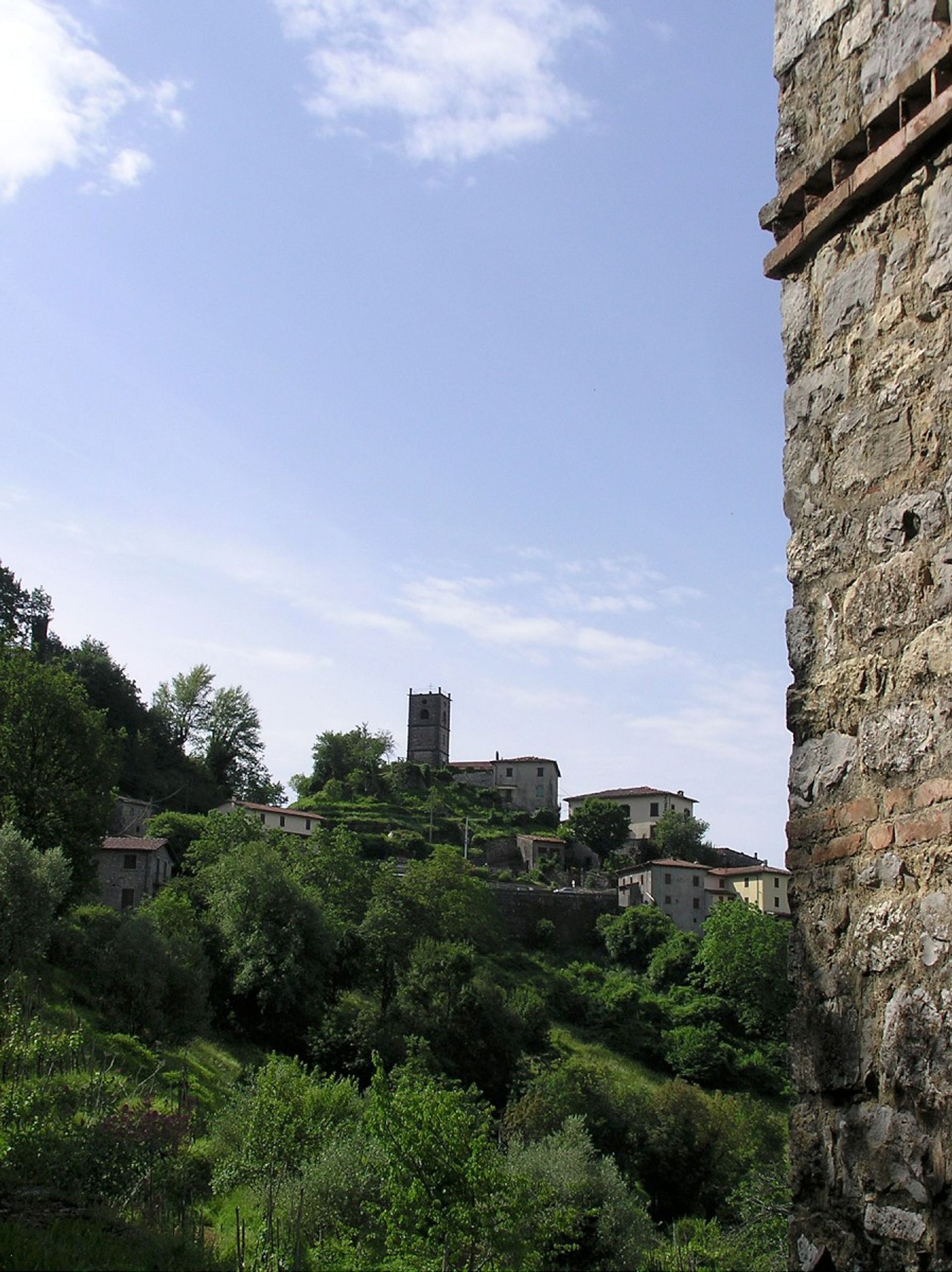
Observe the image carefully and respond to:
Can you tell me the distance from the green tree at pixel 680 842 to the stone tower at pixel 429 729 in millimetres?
23929

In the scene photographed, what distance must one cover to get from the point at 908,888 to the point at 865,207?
1.91 m

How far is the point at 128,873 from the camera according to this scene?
44688mm

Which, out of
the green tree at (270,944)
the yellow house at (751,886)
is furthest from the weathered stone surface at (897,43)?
the yellow house at (751,886)

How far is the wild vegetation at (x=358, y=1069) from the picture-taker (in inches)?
571

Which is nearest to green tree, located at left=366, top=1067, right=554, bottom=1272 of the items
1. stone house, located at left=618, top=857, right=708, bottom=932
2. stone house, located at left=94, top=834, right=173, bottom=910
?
stone house, located at left=94, top=834, right=173, bottom=910

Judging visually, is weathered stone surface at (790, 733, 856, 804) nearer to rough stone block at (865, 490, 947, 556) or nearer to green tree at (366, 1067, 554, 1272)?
rough stone block at (865, 490, 947, 556)

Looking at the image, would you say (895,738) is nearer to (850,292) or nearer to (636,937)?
(850,292)

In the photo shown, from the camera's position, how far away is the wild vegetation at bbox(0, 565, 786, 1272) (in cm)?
1450

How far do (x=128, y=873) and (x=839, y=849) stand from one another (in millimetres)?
44966

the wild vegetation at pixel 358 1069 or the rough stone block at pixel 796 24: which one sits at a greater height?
the rough stone block at pixel 796 24

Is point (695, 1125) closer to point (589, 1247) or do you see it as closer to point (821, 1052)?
point (589, 1247)

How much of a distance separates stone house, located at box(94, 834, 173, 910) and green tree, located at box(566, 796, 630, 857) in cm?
3863

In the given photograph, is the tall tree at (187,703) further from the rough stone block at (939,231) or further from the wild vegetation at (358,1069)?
the rough stone block at (939,231)

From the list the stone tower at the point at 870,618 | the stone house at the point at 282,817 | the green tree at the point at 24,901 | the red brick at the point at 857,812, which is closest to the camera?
the stone tower at the point at 870,618
